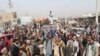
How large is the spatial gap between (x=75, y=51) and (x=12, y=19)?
0.66m

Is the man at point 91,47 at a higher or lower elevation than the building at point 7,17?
lower

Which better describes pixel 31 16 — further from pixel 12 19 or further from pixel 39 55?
pixel 39 55

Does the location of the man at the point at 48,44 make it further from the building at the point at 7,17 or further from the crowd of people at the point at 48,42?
the building at the point at 7,17

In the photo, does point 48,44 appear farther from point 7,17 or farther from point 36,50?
point 7,17

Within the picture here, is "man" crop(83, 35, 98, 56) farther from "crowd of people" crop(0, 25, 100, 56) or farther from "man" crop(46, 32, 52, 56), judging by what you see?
"man" crop(46, 32, 52, 56)

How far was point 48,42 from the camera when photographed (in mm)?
1903

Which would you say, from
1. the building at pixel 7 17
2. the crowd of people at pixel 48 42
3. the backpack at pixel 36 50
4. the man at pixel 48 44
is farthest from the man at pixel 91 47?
the building at pixel 7 17

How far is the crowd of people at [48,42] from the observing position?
6.15 feet

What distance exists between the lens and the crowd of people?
73.8 inches

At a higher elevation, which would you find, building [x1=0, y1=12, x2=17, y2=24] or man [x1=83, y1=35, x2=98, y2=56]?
building [x1=0, y1=12, x2=17, y2=24]

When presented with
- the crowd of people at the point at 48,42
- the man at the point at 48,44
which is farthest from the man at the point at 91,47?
the man at the point at 48,44

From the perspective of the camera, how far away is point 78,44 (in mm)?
1930

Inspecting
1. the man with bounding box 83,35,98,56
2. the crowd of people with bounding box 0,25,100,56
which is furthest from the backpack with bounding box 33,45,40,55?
the man with bounding box 83,35,98,56

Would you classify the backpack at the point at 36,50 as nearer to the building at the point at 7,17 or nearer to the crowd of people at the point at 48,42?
the crowd of people at the point at 48,42
